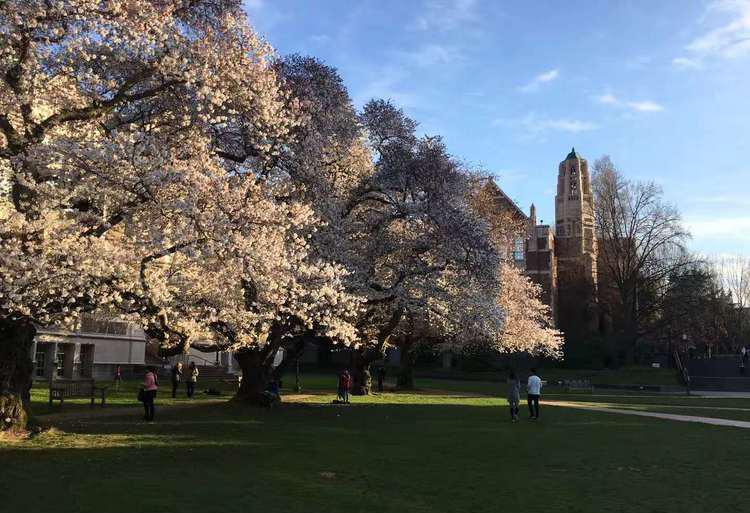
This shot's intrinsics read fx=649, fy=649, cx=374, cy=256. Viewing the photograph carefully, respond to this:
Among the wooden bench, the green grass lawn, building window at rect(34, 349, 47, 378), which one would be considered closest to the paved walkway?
the green grass lawn

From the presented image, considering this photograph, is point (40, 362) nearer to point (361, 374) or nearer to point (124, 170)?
point (361, 374)

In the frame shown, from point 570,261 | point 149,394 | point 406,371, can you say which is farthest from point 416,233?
point 570,261

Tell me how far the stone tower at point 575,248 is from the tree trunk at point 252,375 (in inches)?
1885

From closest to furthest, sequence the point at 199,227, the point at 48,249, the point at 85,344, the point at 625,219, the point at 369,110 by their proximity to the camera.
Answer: the point at 48,249 < the point at 199,227 < the point at 369,110 < the point at 85,344 < the point at 625,219

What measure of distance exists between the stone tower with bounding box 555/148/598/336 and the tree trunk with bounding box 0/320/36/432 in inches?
2288

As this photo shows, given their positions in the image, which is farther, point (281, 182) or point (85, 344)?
point (85, 344)

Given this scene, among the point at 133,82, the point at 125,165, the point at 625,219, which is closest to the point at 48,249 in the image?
the point at 125,165

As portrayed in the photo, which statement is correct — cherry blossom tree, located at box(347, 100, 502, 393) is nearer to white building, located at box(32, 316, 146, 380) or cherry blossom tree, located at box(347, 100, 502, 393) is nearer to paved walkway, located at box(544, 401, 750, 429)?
paved walkway, located at box(544, 401, 750, 429)

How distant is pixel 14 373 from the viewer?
1505 centimetres

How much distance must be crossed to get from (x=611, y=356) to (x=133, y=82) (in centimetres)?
5749

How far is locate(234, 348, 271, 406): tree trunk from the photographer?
80.4 feet

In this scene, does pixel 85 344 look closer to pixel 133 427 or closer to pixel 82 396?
pixel 82 396

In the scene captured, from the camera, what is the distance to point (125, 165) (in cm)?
1424

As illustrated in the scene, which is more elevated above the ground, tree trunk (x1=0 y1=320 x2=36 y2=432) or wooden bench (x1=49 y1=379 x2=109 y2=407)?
tree trunk (x1=0 y1=320 x2=36 y2=432)
